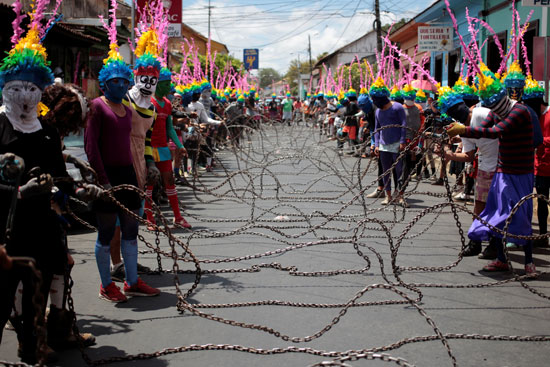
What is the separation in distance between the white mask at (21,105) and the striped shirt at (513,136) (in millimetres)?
3877

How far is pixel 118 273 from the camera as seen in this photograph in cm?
606

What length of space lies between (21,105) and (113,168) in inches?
57.8

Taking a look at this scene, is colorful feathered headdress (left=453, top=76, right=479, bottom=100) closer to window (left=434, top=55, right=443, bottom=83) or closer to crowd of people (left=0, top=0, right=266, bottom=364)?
crowd of people (left=0, top=0, right=266, bottom=364)

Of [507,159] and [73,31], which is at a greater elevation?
[73,31]

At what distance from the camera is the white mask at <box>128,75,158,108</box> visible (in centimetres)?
639

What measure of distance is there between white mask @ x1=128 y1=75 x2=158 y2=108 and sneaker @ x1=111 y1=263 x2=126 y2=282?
1625 millimetres

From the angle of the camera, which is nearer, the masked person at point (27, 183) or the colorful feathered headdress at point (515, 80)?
the masked person at point (27, 183)

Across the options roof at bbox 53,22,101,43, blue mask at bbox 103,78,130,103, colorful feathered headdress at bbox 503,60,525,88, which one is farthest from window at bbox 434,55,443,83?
blue mask at bbox 103,78,130,103

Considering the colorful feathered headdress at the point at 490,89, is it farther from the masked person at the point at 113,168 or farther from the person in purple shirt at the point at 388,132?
the person in purple shirt at the point at 388,132

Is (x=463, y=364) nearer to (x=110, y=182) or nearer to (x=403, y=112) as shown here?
(x=110, y=182)

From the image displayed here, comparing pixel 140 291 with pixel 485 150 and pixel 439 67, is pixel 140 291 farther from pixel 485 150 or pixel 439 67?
pixel 439 67

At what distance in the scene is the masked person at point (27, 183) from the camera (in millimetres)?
3775

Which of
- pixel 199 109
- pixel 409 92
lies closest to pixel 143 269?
pixel 199 109

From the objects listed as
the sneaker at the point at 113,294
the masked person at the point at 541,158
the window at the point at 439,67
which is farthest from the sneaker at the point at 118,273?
the window at the point at 439,67
